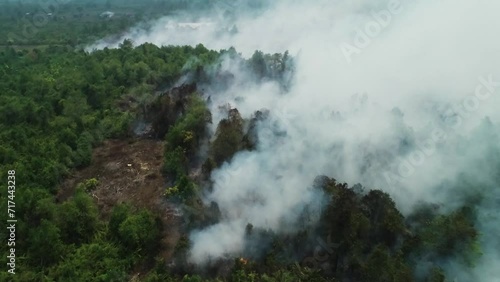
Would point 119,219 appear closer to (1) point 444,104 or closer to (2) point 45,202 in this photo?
(2) point 45,202

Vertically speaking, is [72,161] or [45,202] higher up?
[72,161]

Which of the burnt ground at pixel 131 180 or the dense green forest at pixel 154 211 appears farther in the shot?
the burnt ground at pixel 131 180

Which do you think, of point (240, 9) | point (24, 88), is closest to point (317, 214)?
point (24, 88)

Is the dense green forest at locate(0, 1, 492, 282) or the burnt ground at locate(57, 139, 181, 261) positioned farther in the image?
the burnt ground at locate(57, 139, 181, 261)
